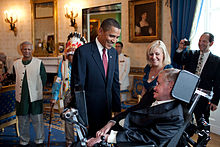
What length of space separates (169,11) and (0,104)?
A: 13.5 feet

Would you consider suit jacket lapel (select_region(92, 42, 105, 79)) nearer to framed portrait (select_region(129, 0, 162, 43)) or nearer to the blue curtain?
the blue curtain

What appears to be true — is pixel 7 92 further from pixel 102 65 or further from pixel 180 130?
pixel 180 130

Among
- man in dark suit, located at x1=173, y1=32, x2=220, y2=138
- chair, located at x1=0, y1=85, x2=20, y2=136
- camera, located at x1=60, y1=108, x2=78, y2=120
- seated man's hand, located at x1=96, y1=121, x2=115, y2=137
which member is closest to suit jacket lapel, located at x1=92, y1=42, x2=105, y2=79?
seated man's hand, located at x1=96, y1=121, x2=115, y2=137

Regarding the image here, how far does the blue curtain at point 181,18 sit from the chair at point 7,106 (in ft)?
11.2

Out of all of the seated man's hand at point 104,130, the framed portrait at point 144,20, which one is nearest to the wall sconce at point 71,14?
the framed portrait at point 144,20

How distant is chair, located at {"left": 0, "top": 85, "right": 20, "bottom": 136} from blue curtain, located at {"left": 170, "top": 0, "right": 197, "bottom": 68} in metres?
3.40

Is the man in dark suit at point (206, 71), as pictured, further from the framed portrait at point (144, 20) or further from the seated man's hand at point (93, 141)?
the seated man's hand at point (93, 141)

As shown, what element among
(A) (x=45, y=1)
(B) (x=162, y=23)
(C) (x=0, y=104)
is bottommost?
(C) (x=0, y=104)

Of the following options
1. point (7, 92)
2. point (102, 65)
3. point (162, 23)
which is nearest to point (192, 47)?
point (162, 23)

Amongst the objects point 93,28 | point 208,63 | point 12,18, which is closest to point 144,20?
point 93,28

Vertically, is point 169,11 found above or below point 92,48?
above

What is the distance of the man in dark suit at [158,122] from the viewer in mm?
1801

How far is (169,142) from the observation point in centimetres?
184

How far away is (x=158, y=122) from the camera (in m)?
1.87
